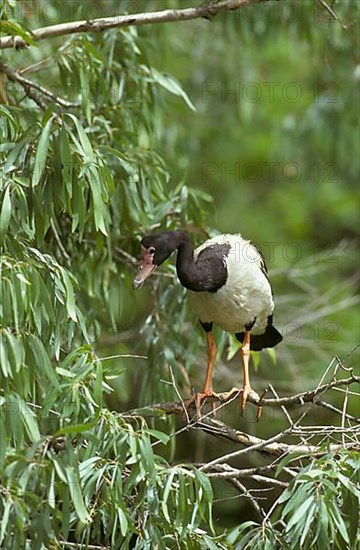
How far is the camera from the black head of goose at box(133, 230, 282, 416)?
12.2 ft

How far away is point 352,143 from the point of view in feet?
21.8

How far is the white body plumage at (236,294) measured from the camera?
394 centimetres

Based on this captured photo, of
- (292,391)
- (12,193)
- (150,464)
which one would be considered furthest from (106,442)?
(292,391)

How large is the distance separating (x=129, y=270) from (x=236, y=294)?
675mm

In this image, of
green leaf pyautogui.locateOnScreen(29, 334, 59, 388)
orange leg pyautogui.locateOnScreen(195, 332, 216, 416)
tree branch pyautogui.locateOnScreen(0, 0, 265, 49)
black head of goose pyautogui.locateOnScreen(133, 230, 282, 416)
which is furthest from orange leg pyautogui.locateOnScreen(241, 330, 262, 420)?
tree branch pyautogui.locateOnScreen(0, 0, 265, 49)

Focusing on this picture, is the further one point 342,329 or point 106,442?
point 342,329

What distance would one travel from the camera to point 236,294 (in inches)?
155

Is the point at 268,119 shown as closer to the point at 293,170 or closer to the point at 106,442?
the point at 293,170

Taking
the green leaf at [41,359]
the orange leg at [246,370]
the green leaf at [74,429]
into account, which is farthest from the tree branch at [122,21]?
the green leaf at [74,429]

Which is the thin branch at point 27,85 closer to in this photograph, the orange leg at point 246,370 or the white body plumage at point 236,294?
the white body plumage at point 236,294

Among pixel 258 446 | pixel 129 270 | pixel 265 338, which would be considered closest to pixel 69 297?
pixel 258 446

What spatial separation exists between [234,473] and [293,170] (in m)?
4.81

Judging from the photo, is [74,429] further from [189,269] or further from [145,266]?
[189,269]

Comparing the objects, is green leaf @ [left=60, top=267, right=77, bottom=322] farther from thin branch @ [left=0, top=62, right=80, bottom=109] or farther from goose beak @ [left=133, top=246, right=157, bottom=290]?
thin branch @ [left=0, top=62, right=80, bottom=109]
